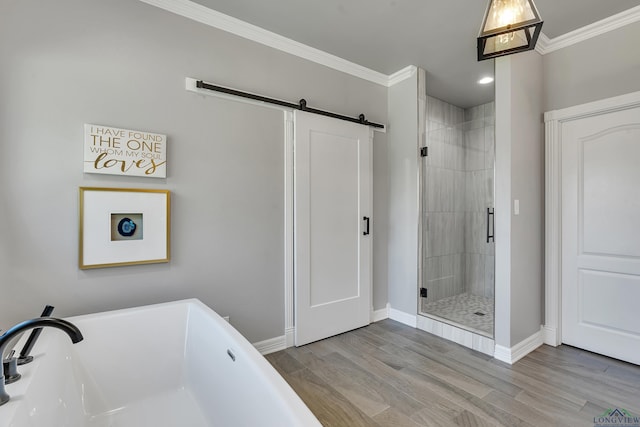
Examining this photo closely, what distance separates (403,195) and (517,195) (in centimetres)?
106

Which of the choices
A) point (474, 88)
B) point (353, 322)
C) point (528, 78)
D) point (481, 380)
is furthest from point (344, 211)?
point (474, 88)

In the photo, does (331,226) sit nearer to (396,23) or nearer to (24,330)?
(396,23)

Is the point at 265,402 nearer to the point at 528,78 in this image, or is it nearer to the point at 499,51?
the point at 499,51

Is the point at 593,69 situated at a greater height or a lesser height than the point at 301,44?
lesser

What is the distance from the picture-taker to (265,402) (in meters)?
1.15

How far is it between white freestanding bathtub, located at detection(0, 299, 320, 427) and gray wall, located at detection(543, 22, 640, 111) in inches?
126

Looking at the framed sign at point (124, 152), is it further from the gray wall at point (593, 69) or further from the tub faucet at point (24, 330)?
the gray wall at point (593, 69)

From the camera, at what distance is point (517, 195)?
2555mm

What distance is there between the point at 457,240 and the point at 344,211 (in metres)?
1.75

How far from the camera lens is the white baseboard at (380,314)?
334 cm

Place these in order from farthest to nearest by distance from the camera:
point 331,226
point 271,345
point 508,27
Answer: point 331,226 → point 271,345 → point 508,27

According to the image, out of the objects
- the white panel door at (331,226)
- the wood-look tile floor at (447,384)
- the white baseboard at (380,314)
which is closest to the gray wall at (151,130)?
the white panel door at (331,226)

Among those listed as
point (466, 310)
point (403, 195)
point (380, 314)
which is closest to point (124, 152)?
point (403, 195)

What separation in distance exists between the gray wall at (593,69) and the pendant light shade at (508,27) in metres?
1.75
